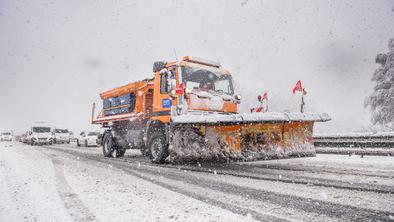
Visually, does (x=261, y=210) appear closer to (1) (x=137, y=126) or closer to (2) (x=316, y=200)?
(2) (x=316, y=200)

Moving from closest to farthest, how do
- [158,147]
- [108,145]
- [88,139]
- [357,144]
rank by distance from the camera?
[158,147] < [357,144] < [108,145] < [88,139]

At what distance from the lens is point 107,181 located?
5645mm

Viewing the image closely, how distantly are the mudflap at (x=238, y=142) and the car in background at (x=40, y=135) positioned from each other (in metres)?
23.8

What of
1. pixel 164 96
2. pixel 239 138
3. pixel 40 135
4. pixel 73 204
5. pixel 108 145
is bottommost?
pixel 73 204

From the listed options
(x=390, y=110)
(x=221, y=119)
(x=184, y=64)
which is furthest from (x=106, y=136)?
(x=390, y=110)

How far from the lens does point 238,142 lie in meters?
7.71

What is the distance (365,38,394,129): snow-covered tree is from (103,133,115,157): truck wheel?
18.8 meters

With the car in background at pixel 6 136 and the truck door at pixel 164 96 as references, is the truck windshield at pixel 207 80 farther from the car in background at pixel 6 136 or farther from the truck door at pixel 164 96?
the car in background at pixel 6 136

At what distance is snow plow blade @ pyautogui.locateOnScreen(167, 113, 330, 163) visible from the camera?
759cm

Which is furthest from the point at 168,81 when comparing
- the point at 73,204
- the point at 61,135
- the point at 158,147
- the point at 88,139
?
the point at 61,135

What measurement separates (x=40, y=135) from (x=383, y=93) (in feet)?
87.7

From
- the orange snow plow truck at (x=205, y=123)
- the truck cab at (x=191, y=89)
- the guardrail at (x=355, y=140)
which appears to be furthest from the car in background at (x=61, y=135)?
the guardrail at (x=355, y=140)

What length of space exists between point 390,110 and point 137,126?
19314mm

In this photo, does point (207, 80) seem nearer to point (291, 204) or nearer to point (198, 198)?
point (198, 198)
